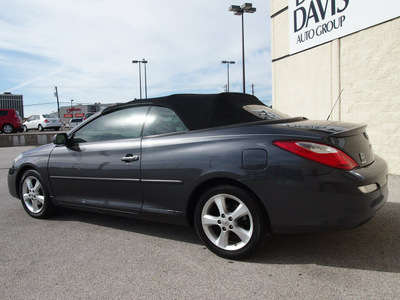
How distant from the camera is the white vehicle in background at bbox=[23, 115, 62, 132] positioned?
28156 mm

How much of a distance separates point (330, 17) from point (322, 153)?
5939 millimetres

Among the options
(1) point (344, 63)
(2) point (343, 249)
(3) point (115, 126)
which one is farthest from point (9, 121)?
(2) point (343, 249)

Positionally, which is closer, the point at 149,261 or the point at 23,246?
the point at 149,261

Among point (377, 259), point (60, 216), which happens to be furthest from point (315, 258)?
point (60, 216)

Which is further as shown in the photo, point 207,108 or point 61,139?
point 61,139

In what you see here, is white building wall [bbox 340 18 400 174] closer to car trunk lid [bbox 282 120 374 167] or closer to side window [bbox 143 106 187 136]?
car trunk lid [bbox 282 120 374 167]

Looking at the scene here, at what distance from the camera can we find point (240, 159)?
9.16 ft

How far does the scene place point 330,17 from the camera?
740 centimetres

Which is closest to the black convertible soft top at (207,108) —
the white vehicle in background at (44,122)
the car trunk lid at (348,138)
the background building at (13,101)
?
the car trunk lid at (348,138)

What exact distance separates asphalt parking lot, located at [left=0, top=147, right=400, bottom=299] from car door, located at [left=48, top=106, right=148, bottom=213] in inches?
15.5

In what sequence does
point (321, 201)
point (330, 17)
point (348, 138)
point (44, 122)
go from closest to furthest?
1. point (321, 201)
2. point (348, 138)
3. point (330, 17)
4. point (44, 122)

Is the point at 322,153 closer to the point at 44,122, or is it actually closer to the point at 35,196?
the point at 35,196

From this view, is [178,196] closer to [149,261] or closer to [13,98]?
[149,261]

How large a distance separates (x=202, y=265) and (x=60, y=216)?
246 centimetres
